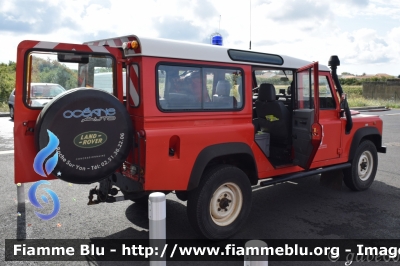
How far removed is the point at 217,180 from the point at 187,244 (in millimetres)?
809

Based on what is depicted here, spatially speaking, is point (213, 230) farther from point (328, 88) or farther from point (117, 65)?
point (328, 88)

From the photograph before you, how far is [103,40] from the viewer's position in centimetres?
439

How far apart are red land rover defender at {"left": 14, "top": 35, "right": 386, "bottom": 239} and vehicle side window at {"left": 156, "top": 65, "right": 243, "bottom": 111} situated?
12 millimetres

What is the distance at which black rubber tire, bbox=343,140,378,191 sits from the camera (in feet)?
20.2

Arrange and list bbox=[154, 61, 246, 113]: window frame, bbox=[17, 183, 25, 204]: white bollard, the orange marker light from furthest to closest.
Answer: bbox=[17, 183, 25, 204]: white bollard, bbox=[154, 61, 246, 113]: window frame, the orange marker light

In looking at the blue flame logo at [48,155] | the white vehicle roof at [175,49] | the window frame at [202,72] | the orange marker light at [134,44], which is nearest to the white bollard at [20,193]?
the blue flame logo at [48,155]

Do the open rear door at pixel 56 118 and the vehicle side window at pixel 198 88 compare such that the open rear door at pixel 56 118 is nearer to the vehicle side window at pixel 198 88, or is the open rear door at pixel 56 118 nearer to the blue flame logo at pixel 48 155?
the blue flame logo at pixel 48 155

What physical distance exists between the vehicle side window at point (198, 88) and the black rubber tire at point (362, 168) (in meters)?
2.69

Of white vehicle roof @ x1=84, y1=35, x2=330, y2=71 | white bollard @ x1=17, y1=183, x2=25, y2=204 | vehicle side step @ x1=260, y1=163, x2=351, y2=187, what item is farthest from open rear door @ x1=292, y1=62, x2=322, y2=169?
white bollard @ x1=17, y1=183, x2=25, y2=204

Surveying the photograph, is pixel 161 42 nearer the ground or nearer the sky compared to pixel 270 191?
nearer the sky

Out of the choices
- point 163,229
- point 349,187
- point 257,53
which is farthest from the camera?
point 349,187

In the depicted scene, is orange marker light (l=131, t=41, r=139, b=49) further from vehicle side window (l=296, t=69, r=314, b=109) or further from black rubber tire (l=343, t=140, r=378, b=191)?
black rubber tire (l=343, t=140, r=378, b=191)

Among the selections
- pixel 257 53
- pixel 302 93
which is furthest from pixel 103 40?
pixel 302 93

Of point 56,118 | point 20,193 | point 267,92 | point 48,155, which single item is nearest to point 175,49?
point 56,118
